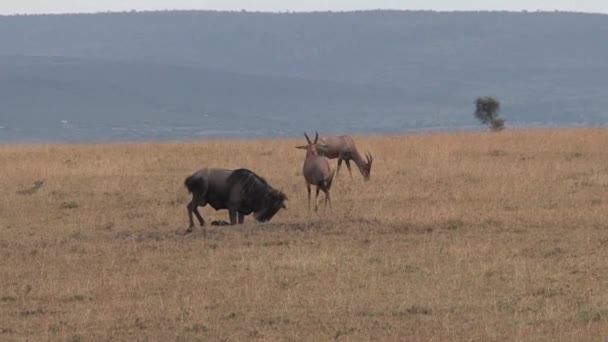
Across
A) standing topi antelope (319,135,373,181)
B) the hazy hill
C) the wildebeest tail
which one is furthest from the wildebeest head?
the hazy hill

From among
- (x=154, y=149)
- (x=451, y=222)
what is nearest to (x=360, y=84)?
(x=154, y=149)

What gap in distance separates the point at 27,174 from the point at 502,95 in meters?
125

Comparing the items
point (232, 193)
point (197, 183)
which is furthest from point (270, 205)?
point (197, 183)

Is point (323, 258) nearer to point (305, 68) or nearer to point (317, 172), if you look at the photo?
point (317, 172)

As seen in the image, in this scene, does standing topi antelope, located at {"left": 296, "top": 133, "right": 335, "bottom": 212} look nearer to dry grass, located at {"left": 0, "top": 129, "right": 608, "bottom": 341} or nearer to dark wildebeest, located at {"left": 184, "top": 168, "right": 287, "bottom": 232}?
dry grass, located at {"left": 0, "top": 129, "right": 608, "bottom": 341}

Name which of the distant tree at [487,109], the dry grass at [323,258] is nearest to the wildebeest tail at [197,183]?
the dry grass at [323,258]

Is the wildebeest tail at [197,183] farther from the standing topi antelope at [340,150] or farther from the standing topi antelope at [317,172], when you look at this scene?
the standing topi antelope at [340,150]

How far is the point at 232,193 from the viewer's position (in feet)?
45.6

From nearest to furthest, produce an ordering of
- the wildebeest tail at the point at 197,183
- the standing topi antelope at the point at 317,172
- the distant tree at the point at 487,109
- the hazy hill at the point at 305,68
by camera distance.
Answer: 1. the wildebeest tail at the point at 197,183
2. the standing topi antelope at the point at 317,172
3. the distant tree at the point at 487,109
4. the hazy hill at the point at 305,68

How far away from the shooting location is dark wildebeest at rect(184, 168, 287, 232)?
45.5 feet

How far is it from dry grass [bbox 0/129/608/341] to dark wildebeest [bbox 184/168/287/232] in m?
0.39

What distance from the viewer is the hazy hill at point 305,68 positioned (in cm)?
12200

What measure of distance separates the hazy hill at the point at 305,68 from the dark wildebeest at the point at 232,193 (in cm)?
8999

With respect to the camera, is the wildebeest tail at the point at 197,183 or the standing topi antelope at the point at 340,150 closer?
the wildebeest tail at the point at 197,183
